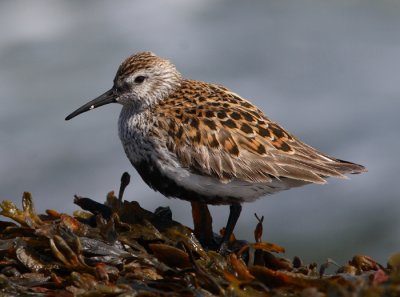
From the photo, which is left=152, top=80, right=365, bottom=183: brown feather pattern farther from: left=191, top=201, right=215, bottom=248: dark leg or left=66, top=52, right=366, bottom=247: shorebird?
left=191, top=201, right=215, bottom=248: dark leg

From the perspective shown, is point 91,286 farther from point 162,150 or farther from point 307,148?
point 307,148

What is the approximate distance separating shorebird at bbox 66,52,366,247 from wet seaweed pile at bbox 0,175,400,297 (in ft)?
0.99

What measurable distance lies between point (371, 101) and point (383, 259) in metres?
2.97

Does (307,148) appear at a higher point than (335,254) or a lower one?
higher

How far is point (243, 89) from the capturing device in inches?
477

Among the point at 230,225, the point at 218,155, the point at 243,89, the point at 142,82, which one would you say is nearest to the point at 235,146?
the point at 218,155

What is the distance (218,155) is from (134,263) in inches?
45.7

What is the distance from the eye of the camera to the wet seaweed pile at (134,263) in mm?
4152

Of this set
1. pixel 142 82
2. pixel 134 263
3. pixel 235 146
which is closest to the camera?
pixel 134 263

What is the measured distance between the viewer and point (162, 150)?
551cm

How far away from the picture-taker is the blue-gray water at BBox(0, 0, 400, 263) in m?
10.4

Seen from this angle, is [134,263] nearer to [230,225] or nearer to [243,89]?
[230,225]

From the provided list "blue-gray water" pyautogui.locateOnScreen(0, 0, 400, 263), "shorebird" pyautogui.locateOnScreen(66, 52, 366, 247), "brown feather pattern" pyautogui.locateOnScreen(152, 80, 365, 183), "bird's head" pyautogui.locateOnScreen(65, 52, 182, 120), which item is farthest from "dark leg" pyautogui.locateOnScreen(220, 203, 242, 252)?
"blue-gray water" pyautogui.locateOnScreen(0, 0, 400, 263)

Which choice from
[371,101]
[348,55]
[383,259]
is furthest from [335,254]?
[348,55]
